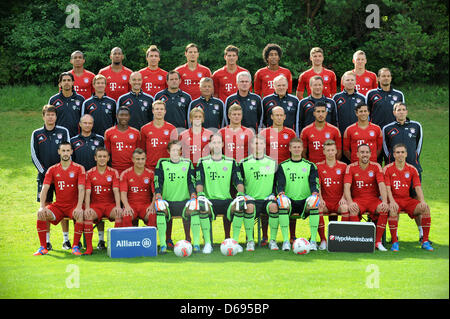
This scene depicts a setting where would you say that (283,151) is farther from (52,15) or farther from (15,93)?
(15,93)

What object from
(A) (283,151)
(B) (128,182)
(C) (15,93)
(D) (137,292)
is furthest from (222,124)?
(C) (15,93)

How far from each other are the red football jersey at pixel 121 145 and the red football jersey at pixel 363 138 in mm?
2736

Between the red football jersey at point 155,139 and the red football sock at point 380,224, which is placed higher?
the red football jersey at point 155,139

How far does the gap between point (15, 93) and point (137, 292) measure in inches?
533

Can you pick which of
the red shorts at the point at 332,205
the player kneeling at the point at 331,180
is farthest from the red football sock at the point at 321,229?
the red shorts at the point at 332,205

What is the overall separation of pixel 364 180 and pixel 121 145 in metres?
3.10

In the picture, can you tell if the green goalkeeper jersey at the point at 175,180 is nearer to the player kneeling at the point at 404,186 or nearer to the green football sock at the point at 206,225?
the green football sock at the point at 206,225

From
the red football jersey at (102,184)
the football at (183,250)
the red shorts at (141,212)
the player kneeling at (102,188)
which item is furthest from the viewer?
the red football jersey at (102,184)

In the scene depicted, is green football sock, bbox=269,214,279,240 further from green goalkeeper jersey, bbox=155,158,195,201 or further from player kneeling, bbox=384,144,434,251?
player kneeling, bbox=384,144,434,251

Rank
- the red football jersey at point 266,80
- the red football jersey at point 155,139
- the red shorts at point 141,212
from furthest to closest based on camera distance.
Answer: the red football jersey at point 266,80
the red football jersey at point 155,139
the red shorts at point 141,212

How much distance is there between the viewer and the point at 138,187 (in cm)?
839

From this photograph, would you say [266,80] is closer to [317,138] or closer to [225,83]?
[225,83]

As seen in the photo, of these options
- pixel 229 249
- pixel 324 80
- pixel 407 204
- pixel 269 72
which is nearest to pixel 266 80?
pixel 269 72

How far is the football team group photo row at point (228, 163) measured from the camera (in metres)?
8.11
